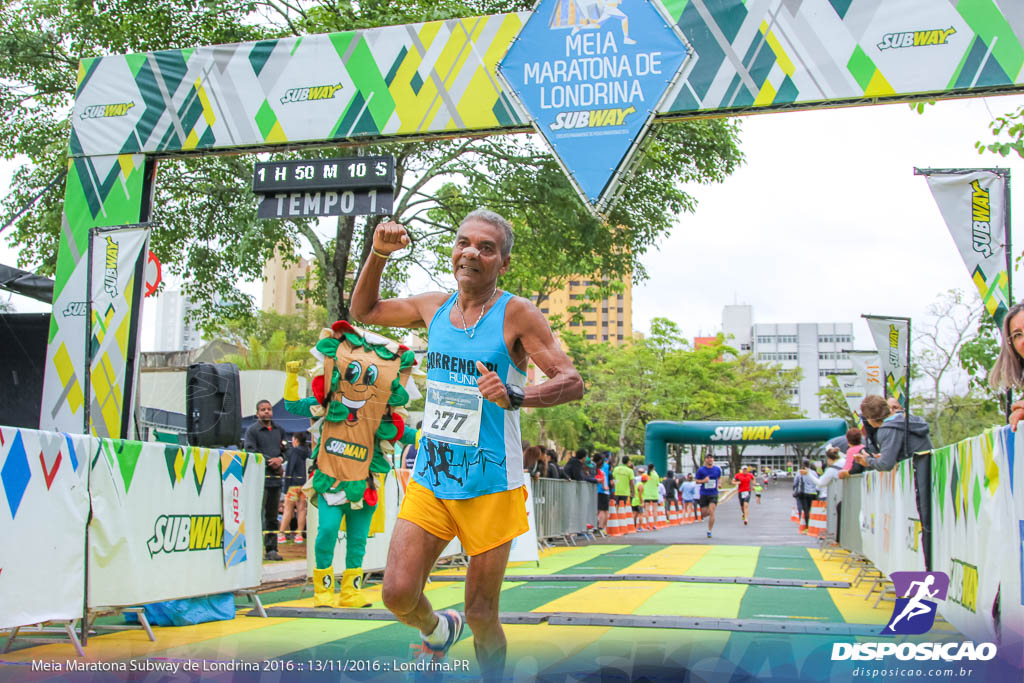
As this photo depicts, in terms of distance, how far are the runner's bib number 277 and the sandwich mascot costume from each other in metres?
3.33

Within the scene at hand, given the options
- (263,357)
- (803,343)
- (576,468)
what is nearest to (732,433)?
(263,357)

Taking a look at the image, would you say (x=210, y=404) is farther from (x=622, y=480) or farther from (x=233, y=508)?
(x=622, y=480)

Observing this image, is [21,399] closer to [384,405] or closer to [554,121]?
[384,405]

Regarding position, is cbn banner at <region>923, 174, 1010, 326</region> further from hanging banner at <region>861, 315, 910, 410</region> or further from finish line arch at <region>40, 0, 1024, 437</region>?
hanging banner at <region>861, 315, 910, 410</region>

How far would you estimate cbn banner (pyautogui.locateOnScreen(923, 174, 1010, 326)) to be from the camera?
7027 mm

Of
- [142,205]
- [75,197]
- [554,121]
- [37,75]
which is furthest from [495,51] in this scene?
[37,75]

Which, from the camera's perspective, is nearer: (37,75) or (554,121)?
(554,121)

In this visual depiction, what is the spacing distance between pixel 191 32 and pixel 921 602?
1332cm

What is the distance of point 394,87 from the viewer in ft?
27.5

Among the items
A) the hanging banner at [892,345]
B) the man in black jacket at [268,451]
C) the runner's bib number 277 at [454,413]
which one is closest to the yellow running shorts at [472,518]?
the runner's bib number 277 at [454,413]

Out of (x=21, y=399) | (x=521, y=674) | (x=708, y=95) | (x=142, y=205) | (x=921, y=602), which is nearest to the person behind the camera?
(x=521, y=674)

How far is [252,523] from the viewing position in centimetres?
711

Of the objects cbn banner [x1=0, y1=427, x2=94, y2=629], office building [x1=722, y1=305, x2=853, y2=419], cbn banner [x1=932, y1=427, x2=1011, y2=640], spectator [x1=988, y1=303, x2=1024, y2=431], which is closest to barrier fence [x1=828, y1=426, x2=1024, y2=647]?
cbn banner [x1=932, y1=427, x2=1011, y2=640]

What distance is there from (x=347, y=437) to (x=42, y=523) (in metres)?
2.52
